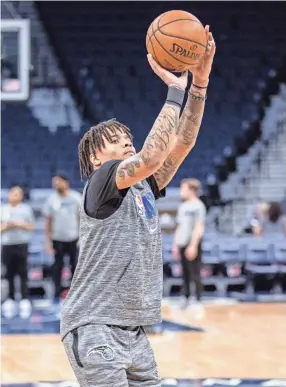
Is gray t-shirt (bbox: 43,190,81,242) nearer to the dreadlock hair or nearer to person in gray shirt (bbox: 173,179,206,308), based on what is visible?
person in gray shirt (bbox: 173,179,206,308)

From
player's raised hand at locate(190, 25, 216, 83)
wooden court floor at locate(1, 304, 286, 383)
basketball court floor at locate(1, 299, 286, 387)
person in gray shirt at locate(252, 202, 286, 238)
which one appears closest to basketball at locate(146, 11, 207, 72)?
player's raised hand at locate(190, 25, 216, 83)

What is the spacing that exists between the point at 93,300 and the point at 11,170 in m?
11.8

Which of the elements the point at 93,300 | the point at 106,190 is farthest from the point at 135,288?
the point at 106,190

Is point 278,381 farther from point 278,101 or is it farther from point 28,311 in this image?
point 278,101

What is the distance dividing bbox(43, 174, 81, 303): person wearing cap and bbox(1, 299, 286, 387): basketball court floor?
62 centimetres

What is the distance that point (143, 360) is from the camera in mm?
2305

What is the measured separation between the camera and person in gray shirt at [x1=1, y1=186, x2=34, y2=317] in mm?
7926

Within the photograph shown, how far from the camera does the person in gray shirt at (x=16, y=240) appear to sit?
7926 mm

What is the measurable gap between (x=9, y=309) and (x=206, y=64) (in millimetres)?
5996

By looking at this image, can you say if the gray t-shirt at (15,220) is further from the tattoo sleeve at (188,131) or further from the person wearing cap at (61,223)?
the tattoo sleeve at (188,131)

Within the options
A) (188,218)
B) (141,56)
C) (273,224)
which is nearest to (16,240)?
(188,218)

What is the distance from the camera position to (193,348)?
5824 mm

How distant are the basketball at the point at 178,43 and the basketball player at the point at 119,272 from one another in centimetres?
12

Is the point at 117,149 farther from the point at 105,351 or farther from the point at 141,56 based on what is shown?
the point at 141,56
